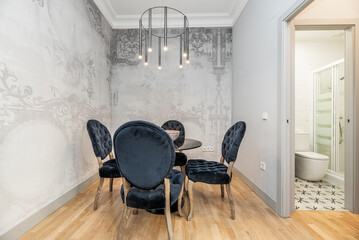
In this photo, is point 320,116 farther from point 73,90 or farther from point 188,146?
point 73,90

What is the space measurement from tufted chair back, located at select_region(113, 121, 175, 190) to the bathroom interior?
2.01 meters

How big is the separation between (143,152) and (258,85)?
1.92 m

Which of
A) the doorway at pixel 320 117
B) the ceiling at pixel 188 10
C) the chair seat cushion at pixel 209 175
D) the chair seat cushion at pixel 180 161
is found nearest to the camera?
the chair seat cushion at pixel 209 175

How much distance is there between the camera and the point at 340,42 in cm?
341

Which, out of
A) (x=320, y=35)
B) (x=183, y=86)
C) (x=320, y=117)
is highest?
(x=320, y=35)

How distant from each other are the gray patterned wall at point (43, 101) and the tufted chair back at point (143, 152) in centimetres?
98

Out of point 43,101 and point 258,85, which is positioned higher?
point 258,85

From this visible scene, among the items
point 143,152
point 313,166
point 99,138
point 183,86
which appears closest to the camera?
point 143,152

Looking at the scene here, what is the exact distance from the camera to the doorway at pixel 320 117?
260cm

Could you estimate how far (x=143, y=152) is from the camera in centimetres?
120

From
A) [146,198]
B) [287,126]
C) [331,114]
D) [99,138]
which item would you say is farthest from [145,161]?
[331,114]

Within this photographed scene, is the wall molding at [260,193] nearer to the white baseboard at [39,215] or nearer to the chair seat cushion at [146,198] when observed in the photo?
the chair seat cushion at [146,198]

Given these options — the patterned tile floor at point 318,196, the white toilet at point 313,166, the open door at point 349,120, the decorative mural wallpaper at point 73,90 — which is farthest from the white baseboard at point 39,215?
the white toilet at point 313,166

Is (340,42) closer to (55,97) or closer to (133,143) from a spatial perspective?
(133,143)
